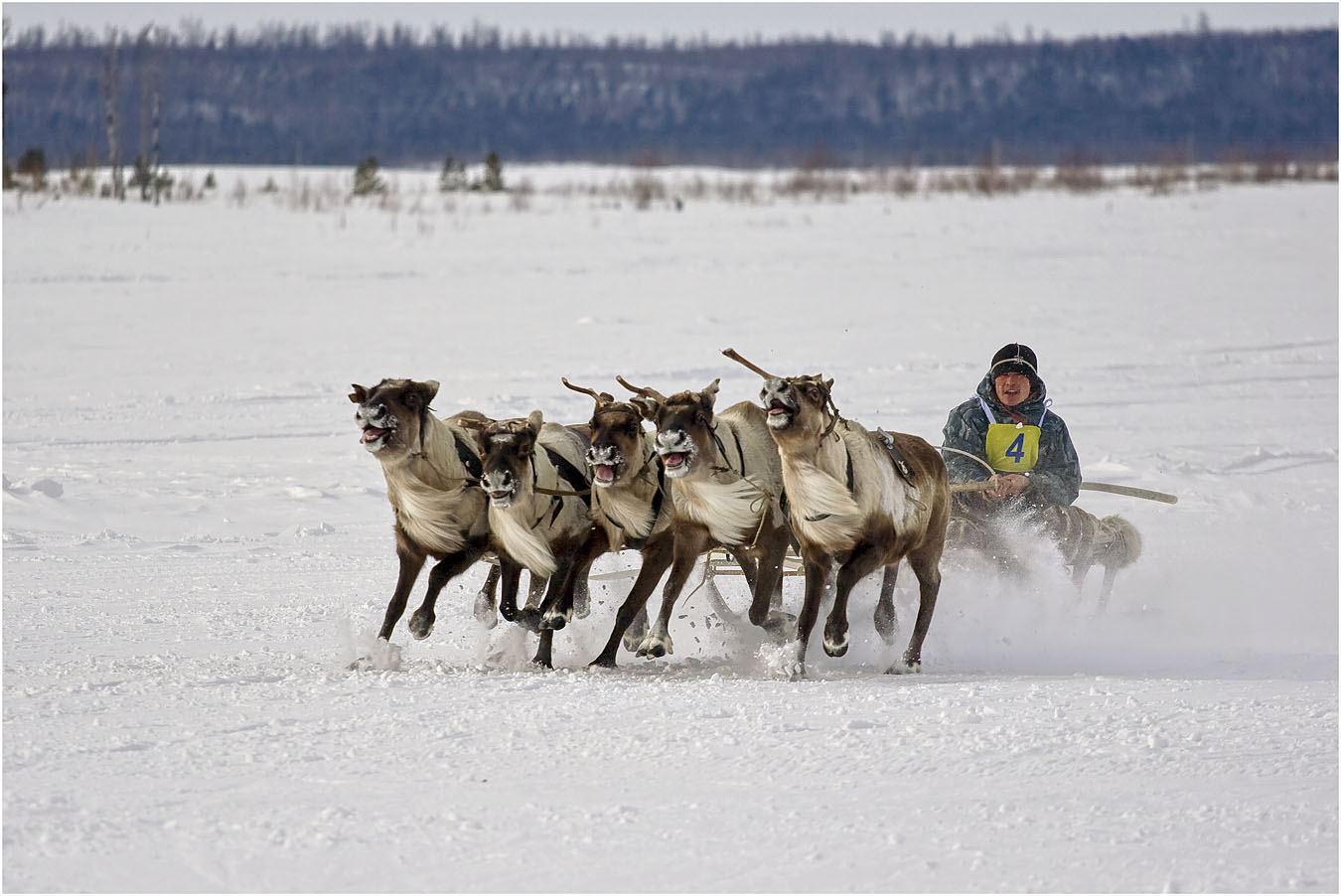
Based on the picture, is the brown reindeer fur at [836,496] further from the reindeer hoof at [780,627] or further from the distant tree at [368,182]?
the distant tree at [368,182]

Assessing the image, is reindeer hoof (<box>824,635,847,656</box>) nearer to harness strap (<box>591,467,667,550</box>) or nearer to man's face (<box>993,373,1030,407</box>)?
harness strap (<box>591,467,667,550</box>)

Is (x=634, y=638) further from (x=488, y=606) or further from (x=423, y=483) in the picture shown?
(x=423, y=483)

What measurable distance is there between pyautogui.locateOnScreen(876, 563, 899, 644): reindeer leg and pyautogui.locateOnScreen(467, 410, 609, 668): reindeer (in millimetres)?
1313

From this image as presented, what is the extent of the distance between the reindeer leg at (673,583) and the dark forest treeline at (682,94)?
304 ft

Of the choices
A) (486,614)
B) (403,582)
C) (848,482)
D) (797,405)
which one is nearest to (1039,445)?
(848,482)

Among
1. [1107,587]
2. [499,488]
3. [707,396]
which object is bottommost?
[1107,587]

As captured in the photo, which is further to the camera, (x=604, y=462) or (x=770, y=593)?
(x=770, y=593)

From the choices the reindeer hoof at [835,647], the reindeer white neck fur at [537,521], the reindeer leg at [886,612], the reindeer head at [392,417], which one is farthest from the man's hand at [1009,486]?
the reindeer head at [392,417]

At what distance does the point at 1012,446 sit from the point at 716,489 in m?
2.42

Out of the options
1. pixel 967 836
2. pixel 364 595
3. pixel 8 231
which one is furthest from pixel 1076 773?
pixel 8 231

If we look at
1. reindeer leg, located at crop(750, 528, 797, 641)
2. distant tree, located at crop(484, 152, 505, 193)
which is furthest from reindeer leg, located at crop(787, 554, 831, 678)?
distant tree, located at crop(484, 152, 505, 193)

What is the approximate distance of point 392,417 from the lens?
262 inches

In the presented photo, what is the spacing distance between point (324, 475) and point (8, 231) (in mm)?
15628

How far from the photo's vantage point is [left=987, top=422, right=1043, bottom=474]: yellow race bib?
28.5 ft
